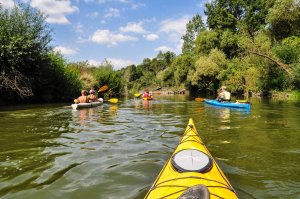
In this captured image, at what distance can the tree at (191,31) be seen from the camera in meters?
56.4

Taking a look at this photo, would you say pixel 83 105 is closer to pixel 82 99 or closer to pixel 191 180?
pixel 82 99

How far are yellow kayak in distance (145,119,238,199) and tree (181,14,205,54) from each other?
53978 millimetres

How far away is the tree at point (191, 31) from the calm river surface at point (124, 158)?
49.3m

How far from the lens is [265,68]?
87.4ft

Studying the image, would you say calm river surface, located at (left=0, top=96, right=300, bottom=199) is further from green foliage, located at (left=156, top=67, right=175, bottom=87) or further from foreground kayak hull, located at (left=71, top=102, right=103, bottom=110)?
green foliage, located at (left=156, top=67, right=175, bottom=87)

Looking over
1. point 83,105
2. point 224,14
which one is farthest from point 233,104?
point 224,14

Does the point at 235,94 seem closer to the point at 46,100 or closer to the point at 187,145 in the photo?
the point at 46,100

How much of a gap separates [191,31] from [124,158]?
5437 cm

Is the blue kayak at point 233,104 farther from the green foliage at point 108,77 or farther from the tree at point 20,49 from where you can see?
the green foliage at point 108,77

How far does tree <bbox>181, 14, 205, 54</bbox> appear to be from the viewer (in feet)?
185

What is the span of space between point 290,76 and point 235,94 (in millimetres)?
10401

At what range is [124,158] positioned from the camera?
574 centimetres

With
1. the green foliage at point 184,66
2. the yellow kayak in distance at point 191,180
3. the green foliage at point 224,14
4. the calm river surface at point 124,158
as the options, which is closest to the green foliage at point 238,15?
the green foliage at point 224,14

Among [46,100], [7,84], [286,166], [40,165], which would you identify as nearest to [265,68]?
[46,100]
